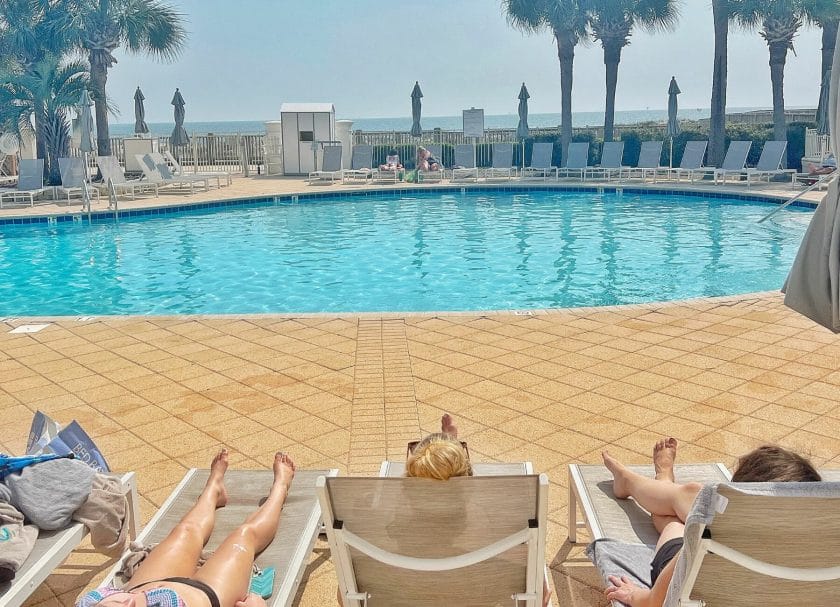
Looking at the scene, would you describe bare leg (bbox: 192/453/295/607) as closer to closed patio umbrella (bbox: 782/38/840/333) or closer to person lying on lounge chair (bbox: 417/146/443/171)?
closed patio umbrella (bbox: 782/38/840/333)

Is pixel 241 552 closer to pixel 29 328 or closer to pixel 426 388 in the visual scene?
pixel 426 388

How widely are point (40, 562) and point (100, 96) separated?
18.4m

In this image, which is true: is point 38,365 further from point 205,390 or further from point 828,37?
point 828,37

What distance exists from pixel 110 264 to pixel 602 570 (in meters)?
9.32

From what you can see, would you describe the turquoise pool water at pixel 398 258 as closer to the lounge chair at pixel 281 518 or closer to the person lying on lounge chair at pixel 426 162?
the person lying on lounge chair at pixel 426 162

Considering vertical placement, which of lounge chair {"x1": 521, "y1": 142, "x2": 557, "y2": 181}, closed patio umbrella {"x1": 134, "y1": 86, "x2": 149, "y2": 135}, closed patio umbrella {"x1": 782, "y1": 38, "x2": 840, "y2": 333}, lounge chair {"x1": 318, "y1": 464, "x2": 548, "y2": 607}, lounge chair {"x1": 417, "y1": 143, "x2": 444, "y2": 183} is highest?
closed patio umbrella {"x1": 134, "y1": 86, "x2": 149, "y2": 135}

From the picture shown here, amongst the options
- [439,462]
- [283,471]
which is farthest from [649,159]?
[439,462]

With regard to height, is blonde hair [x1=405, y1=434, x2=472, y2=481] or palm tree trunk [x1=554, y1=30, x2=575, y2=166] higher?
palm tree trunk [x1=554, y1=30, x2=575, y2=166]

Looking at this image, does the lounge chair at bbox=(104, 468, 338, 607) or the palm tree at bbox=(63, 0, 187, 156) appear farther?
the palm tree at bbox=(63, 0, 187, 156)

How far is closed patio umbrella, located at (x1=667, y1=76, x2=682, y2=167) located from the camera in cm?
1923

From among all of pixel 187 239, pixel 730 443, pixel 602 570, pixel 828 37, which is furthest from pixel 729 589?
pixel 828 37

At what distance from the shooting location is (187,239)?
12180 mm

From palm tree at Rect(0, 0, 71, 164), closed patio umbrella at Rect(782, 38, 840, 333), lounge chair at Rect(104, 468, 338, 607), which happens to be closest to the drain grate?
lounge chair at Rect(104, 468, 338, 607)

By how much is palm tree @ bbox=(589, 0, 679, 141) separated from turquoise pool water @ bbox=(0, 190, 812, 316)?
6.82 m
